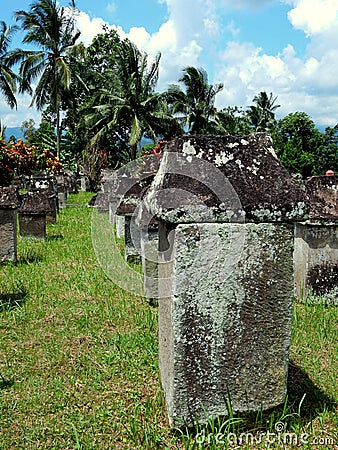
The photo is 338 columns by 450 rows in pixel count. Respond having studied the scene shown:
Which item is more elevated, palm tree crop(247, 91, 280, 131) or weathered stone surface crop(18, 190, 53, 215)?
palm tree crop(247, 91, 280, 131)

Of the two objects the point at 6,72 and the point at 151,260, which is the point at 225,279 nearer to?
the point at 151,260

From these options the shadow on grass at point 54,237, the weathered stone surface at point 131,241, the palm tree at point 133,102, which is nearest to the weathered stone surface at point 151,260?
the weathered stone surface at point 131,241

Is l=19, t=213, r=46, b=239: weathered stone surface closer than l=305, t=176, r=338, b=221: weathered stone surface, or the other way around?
l=305, t=176, r=338, b=221: weathered stone surface

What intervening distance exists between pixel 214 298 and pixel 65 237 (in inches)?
301

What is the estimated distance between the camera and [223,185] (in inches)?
112

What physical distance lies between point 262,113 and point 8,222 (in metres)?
45.4

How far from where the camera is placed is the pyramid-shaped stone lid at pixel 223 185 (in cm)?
277

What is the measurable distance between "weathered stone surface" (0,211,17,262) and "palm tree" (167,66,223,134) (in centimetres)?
2590

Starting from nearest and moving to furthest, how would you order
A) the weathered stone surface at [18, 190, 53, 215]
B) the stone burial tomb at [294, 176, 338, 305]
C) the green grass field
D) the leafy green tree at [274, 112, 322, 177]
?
the green grass field
the stone burial tomb at [294, 176, 338, 305]
the weathered stone surface at [18, 190, 53, 215]
the leafy green tree at [274, 112, 322, 177]

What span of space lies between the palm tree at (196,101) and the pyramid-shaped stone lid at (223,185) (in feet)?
97.4

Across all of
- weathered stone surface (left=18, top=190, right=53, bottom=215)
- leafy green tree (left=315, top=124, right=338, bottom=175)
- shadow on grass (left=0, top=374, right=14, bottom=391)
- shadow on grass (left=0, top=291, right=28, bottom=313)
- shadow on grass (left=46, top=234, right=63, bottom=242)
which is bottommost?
shadow on grass (left=0, top=374, right=14, bottom=391)

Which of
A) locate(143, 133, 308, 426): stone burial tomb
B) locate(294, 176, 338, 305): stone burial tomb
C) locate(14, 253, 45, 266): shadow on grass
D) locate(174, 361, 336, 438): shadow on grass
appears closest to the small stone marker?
locate(14, 253, 45, 266): shadow on grass

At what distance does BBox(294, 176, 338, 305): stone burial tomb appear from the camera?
5.39 meters

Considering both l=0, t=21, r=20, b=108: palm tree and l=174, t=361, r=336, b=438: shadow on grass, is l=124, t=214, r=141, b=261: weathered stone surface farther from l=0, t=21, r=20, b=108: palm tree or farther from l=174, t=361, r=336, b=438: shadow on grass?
l=0, t=21, r=20, b=108: palm tree
